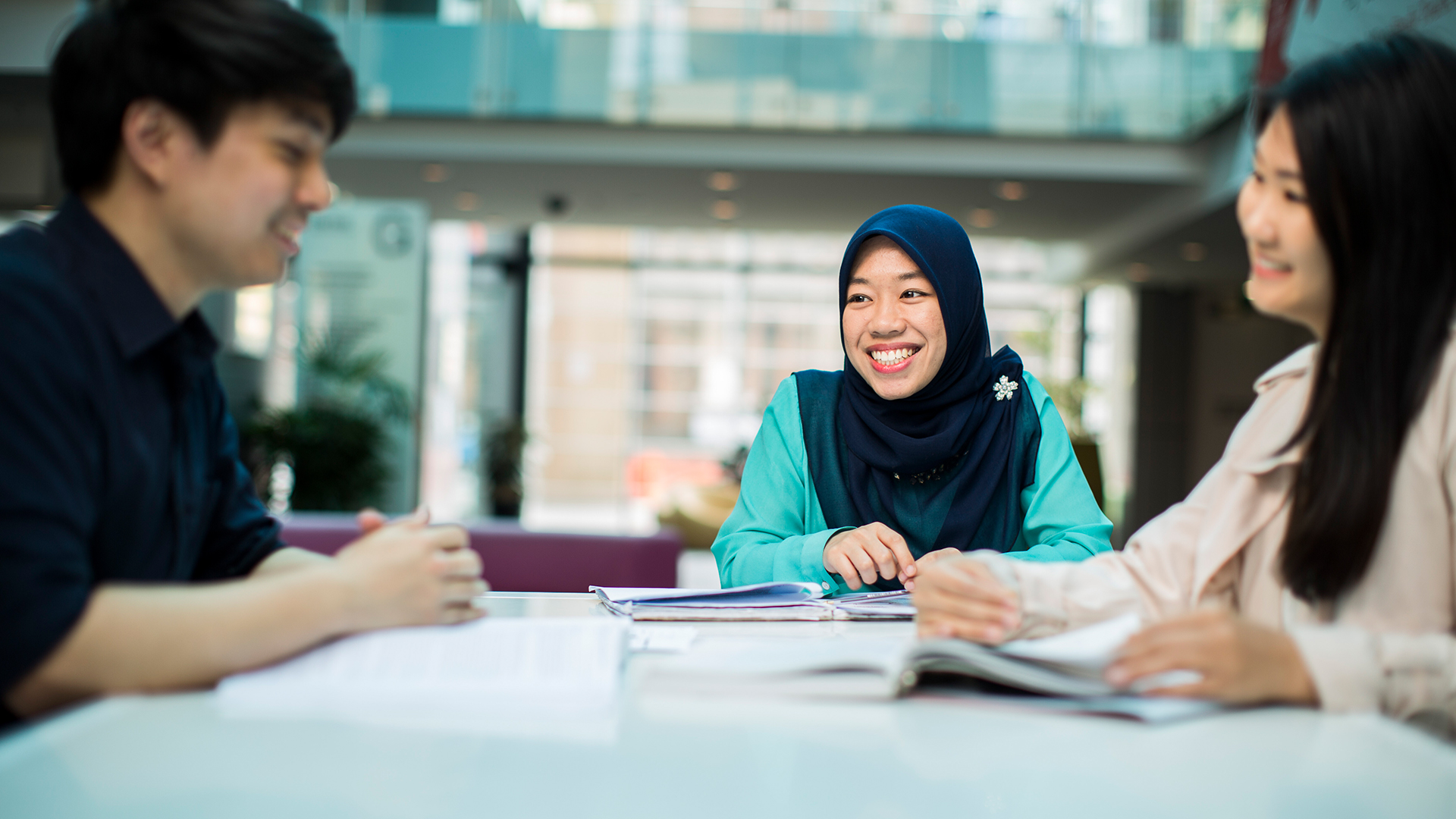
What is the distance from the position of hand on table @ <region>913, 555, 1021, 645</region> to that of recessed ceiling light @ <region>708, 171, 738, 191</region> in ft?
22.1

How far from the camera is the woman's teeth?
1660mm

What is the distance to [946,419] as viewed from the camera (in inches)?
65.9

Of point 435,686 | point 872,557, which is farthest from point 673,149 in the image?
point 435,686

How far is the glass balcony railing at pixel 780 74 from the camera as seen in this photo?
6.80 m

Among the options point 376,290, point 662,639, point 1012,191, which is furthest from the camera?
point 1012,191

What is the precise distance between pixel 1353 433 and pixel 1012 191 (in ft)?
23.6

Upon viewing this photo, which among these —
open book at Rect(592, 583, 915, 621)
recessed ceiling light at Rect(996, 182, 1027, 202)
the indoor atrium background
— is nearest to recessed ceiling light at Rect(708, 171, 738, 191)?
the indoor atrium background

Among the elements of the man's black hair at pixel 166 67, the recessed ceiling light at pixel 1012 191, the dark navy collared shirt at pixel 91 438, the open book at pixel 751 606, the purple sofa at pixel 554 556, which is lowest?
the purple sofa at pixel 554 556

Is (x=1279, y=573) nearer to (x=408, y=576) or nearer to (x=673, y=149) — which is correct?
(x=408, y=576)

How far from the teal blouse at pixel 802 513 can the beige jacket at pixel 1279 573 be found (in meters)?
0.41

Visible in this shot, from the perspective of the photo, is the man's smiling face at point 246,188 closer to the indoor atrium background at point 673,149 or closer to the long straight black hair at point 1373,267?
the long straight black hair at point 1373,267

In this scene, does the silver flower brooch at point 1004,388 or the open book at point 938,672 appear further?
the silver flower brooch at point 1004,388

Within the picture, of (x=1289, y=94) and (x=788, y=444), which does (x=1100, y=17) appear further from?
(x=1289, y=94)

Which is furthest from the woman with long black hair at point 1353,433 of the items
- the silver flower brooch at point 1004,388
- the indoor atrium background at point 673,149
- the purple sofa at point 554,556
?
the indoor atrium background at point 673,149
